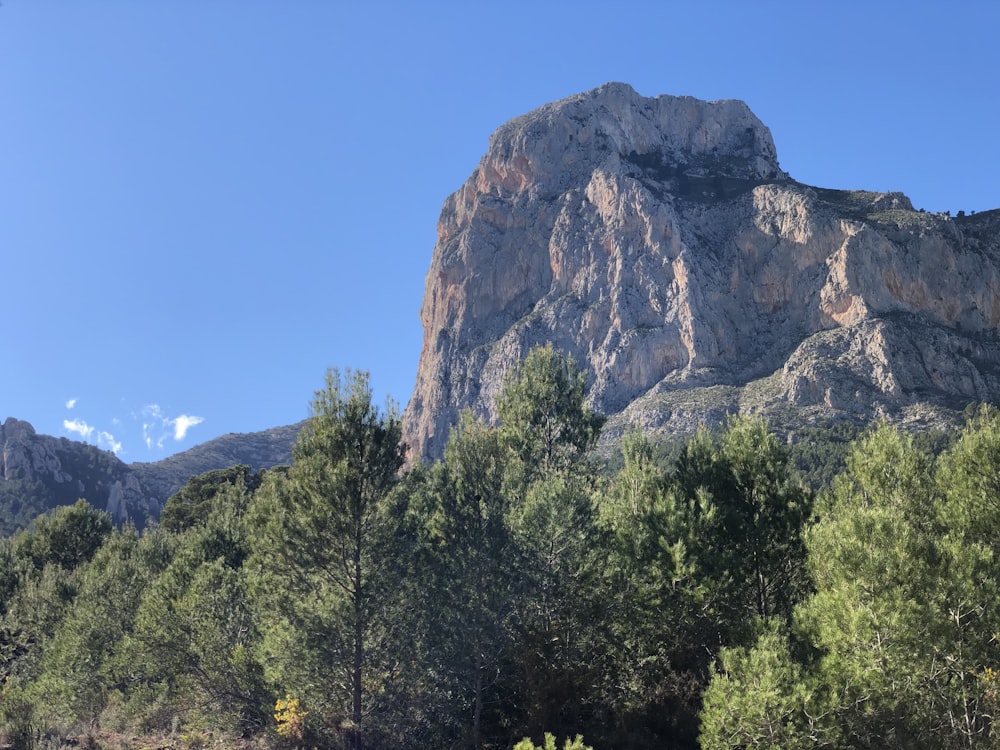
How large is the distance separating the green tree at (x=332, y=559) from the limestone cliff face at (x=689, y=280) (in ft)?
318

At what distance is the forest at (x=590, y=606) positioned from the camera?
13602 mm

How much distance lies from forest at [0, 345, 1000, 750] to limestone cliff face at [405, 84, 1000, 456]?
9246 cm

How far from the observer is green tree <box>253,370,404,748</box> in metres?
18.2

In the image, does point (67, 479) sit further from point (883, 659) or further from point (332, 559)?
point (883, 659)

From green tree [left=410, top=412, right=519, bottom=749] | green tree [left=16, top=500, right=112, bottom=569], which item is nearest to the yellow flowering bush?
green tree [left=410, top=412, right=519, bottom=749]

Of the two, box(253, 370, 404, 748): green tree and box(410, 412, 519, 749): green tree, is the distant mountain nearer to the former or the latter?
box(410, 412, 519, 749): green tree

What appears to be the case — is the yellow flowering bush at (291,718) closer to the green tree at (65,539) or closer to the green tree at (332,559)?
the green tree at (332,559)

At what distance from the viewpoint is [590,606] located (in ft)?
67.0

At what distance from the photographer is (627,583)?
66.2 feet

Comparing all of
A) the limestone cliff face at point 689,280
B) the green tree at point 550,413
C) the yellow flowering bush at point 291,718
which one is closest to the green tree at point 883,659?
the yellow flowering bush at point 291,718

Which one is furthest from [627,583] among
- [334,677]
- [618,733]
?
[334,677]

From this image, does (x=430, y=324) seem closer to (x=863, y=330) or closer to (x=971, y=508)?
(x=863, y=330)

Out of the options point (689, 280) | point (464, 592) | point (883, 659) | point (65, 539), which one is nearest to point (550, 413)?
point (464, 592)

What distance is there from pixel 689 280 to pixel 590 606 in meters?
129
